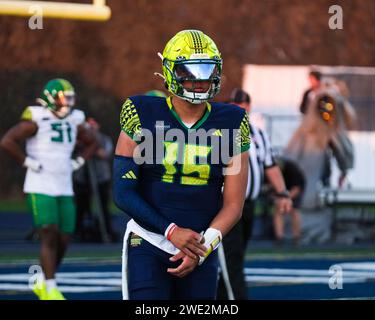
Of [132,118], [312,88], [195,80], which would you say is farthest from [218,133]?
[312,88]

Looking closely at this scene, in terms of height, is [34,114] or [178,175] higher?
[178,175]

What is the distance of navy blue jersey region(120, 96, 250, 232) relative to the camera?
6117 mm

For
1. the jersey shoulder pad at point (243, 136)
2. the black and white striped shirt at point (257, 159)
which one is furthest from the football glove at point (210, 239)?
the black and white striped shirt at point (257, 159)

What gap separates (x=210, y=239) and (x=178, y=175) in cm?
35

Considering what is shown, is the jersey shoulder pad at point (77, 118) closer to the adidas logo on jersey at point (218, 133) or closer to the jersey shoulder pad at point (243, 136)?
the jersey shoulder pad at point (243, 136)

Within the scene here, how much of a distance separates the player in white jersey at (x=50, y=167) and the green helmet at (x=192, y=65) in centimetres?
433

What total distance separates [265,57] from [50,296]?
52.7 ft

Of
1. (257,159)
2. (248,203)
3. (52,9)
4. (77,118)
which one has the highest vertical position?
(52,9)

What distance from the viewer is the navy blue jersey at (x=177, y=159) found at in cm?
612

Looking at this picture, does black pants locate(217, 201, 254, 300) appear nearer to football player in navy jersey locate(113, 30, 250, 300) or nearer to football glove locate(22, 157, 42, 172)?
football glove locate(22, 157, 42, 172)

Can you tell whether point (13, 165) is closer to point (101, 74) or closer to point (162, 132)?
point (101, 74)

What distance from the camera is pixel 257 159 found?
9688 mm

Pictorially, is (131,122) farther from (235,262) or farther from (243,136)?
(235,262)
